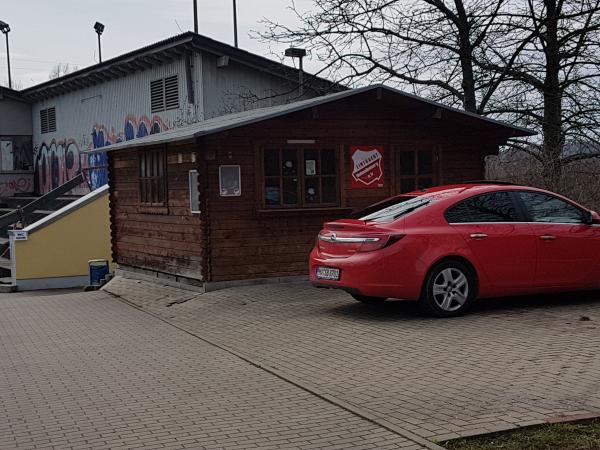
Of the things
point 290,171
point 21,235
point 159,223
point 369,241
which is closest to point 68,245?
point 21,235

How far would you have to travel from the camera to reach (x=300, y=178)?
1427cm

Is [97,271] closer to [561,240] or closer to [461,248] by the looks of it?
[461,248]

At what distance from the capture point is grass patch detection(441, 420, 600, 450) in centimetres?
559

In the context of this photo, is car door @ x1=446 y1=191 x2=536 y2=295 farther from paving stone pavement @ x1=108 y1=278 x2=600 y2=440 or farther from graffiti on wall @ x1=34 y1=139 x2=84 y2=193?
graffiti on wall @ x1=34 y1=139 x2=84 y2=193

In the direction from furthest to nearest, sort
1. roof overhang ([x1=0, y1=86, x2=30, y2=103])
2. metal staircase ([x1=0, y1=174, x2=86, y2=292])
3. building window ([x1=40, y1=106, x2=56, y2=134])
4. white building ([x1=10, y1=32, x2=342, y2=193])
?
roof overhang ([x1=0, y1=86, x2=30, y2=103]) < building window ([x1=40, y1=106, x2=56, y2=134]) < white building ([x1=10, y1=32, x2=342, y2=193]) < metal staircase ([x1=0, y1=174, x2=86, y2=292])

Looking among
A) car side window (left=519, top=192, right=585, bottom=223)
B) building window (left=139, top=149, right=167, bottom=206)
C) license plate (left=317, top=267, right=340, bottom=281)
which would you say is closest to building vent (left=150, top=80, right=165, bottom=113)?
building window (left=139, top=149, right=167, bottom=206)

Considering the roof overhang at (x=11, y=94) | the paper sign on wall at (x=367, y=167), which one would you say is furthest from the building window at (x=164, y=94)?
the roof overhang at (x=11, y=94)

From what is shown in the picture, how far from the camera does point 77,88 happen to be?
115ft

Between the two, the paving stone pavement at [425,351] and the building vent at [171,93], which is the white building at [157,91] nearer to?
the building vent at [171,93]

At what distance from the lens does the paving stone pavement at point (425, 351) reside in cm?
654

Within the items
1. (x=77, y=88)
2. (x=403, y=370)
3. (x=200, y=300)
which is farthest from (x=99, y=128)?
(x=403, y=370)

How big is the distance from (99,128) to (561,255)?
982 inches

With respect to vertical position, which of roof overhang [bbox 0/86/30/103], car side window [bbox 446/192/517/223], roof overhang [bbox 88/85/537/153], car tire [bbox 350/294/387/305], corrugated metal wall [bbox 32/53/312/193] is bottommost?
car tire [bbox 350/294/387/305]

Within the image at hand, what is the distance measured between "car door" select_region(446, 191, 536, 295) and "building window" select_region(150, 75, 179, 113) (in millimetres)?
17026
